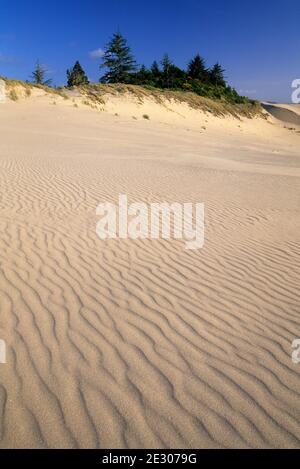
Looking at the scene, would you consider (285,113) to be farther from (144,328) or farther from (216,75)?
(144,328)

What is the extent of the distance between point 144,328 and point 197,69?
157 ft

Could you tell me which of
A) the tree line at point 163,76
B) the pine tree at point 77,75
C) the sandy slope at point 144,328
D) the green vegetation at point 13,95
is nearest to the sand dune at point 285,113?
the tree line at point 163,76

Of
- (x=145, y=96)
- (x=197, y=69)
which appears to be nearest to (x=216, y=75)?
(x=197, y=69)

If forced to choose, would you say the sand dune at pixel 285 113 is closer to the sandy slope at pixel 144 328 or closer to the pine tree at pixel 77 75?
the pine tree at pixel 77 75

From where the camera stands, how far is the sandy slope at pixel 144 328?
91.9 inches

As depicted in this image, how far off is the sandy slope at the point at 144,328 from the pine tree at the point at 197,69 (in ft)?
136

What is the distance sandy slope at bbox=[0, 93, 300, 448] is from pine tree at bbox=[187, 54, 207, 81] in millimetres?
41463

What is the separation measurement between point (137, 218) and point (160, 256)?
1.85 m

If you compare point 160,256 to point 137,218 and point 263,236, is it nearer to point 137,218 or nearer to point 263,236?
point 137,218

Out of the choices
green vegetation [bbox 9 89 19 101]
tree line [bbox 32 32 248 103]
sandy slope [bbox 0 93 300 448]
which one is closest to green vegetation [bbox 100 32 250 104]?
tree line [bbox 32 32 248 103]

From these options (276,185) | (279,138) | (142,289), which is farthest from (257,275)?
(279,138)

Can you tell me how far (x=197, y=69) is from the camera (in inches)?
1713

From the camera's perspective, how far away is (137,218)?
6727 mm

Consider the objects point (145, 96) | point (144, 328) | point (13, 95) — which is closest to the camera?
point (144, 328)
